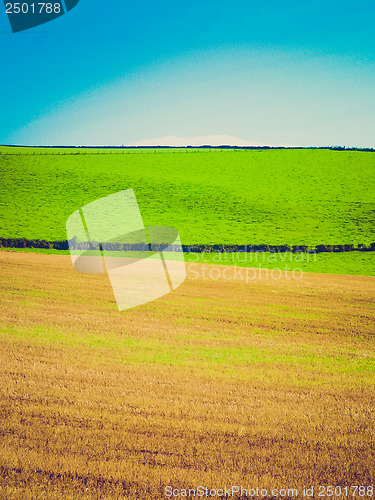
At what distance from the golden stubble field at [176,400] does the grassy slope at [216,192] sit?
2529 cm

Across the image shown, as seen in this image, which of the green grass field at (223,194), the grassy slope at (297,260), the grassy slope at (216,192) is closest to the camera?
the grassy slope at (297,260)

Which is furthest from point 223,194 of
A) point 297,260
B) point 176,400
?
point 176,400

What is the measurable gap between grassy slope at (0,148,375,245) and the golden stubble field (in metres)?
25.3

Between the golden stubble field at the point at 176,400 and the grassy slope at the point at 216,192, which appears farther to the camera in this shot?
the grassy slope at the point at 216,192

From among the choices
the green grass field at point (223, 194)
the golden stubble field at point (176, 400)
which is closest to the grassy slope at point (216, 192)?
the green grass field at point (223, 194)

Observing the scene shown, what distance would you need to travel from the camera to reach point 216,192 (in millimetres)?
54531

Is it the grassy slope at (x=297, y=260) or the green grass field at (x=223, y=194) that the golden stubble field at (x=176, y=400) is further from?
the green grass field at (x=223, y=194)

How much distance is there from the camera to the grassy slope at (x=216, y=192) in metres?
40.8

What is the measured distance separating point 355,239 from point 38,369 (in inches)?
1531

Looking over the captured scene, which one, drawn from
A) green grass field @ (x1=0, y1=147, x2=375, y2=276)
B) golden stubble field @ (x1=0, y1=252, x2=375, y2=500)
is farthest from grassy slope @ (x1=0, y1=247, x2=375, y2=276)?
golden stubble field @ (x1=0, y1=252, x2=375, y2=500)

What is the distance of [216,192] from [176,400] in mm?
49847

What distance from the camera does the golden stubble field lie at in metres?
4.81

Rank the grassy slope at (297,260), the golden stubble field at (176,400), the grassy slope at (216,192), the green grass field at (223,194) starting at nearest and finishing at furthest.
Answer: the golden stubble field at (176,400) < the grassy slope at (297,260) < the green grass field at (223,194) < the grassy slope at (216,192)

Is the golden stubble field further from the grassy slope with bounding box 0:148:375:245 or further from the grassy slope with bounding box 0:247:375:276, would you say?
the grassy slope with bounding box 0:148:375:245
